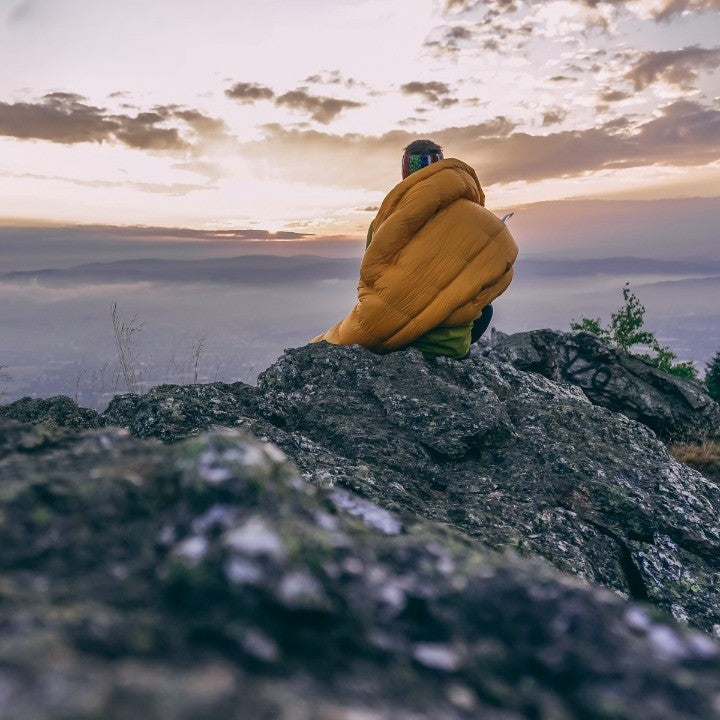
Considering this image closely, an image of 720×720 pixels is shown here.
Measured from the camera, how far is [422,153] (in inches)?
356

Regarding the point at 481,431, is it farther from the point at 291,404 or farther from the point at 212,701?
the point at 212,701

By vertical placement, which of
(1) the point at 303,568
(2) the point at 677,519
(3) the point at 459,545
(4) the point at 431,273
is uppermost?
(4) the point at 431,273

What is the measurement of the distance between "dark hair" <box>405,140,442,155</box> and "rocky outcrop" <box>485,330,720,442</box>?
128 inches

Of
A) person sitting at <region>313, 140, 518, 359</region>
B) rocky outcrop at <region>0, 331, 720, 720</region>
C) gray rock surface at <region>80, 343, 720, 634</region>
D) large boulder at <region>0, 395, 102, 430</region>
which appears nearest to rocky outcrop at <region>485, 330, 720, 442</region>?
person sitting at <region>313, 140, 518, 359</region>

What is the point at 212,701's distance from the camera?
1.19 meters

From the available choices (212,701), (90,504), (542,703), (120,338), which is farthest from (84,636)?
(120,338)

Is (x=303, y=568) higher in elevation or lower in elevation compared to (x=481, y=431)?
higher

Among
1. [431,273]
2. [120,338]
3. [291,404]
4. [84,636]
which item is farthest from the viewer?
[120,338]

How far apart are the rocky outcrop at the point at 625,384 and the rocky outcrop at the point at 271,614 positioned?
28.0 ft

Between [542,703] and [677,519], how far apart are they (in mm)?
4178

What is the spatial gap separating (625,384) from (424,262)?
5197 mm

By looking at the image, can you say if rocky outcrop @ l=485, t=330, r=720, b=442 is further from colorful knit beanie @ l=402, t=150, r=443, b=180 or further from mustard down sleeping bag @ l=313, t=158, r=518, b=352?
colorful knit beanie @ l=402, t=150, r=443, b=180

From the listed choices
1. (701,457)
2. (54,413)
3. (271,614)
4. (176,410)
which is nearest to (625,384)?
(701,457)

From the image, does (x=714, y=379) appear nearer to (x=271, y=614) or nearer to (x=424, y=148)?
(x=424, y=148)
